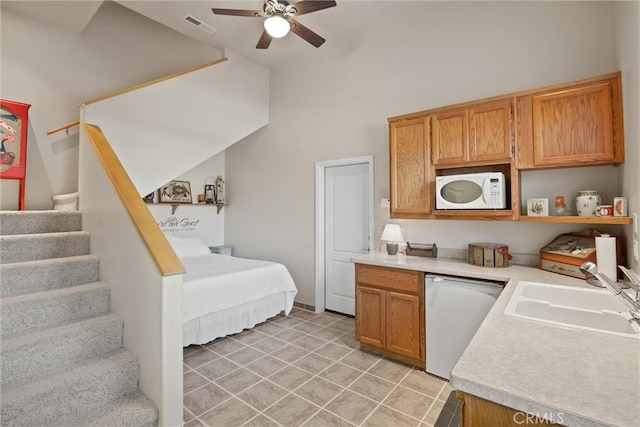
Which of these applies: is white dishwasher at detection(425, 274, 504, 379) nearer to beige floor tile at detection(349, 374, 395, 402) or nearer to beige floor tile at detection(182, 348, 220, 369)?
beige floor tile at detection(349, 374, 395, 402)

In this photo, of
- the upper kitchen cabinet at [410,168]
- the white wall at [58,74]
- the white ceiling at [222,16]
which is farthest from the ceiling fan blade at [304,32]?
the white wall at [58,74]

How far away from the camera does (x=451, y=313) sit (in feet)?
8.03

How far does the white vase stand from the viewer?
220cm

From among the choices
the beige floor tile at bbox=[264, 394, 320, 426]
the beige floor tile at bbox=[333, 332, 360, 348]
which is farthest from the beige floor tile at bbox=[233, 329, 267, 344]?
the beige floor tile at bbox=[264, 394, 320, 426]

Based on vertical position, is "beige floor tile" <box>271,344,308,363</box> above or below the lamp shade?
below

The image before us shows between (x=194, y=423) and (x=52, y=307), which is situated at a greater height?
(x=52, y=307)

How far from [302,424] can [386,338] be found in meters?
1.14

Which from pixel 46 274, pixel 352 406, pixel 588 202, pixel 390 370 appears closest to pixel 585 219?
pixel 588 202

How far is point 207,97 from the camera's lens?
405 centimetres

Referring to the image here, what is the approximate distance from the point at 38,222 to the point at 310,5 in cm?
307

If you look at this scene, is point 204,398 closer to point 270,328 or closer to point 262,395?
point 262,395

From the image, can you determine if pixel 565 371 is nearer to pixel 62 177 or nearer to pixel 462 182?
pixel 462 182

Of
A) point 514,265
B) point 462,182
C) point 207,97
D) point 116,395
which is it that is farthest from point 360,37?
point 116,395

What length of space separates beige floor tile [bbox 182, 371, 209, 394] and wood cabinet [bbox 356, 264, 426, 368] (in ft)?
4.89
